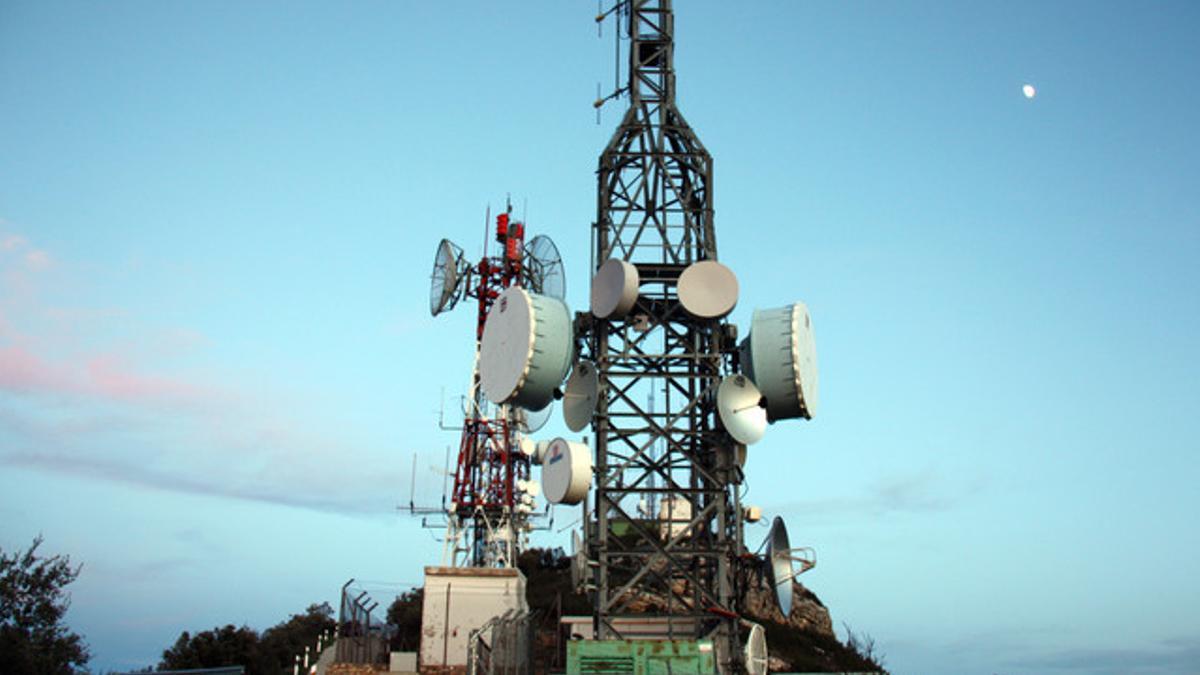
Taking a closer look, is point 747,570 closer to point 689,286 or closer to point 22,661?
point 689,286

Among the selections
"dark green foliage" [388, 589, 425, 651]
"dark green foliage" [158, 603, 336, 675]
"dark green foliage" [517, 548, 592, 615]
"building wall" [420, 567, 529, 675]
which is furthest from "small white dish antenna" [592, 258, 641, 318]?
"dark green foliage" [158, 603, 336, 675]

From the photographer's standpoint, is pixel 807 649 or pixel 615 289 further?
pixel 807 649

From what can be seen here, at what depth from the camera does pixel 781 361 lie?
26094 mm

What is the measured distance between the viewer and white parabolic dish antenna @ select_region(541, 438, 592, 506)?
25203mm

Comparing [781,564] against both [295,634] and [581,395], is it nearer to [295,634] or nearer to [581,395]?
[581,395]

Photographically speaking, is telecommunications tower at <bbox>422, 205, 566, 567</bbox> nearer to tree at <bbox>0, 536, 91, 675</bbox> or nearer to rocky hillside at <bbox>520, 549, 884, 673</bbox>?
rocky hillside at <bbox>520, 549, 884, 673</bbox>

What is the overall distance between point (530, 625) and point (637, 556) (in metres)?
6.75

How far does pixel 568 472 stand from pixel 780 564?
5.98 m

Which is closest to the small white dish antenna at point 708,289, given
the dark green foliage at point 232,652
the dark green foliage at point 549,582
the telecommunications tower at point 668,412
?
the telecommunications tower at point 668,412

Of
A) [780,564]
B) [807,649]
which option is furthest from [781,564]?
[807,649]

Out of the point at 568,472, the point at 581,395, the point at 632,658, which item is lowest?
the point at 632,658

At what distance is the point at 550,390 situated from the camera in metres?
26.2

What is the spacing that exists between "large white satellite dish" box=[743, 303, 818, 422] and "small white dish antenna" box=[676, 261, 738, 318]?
853 mm

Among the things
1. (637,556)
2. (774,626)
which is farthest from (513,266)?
(637,556)
